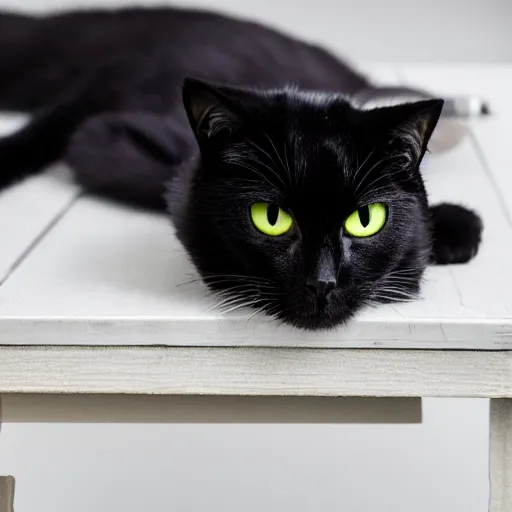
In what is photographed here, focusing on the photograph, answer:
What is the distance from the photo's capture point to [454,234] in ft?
3.24

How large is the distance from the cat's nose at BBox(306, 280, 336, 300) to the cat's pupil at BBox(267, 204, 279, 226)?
2.8 inches

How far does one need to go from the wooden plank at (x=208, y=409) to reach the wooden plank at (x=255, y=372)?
0.16 feet

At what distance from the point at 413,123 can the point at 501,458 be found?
32cm

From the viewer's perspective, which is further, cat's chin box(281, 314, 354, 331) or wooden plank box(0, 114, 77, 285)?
wooden plank box(0, 114, 77, 285)

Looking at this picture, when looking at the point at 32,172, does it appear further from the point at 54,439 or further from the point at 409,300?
the point at 409,300

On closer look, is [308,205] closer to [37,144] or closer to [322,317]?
[322,317]

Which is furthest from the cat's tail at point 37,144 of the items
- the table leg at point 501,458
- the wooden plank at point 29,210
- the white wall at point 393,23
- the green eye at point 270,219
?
the white wall at point 393,23

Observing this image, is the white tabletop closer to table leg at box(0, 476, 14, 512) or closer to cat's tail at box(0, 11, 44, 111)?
table leg at box(0, 476, 14, 512)

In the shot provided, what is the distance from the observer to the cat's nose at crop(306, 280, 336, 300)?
0.80 m

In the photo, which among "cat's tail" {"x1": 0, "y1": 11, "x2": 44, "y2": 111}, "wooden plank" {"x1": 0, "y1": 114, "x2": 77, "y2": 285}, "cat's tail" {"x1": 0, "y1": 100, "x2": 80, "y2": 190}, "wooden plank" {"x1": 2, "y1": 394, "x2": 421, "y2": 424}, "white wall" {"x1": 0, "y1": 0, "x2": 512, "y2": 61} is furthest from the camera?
"white wall" {"x1": 0, "y1": 0, "x2": 512, "y2": 61}

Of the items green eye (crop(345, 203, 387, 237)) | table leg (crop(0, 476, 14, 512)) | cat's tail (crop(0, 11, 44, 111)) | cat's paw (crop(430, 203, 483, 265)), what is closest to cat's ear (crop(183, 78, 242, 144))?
green eye (crop(345, 203, 387, 237))

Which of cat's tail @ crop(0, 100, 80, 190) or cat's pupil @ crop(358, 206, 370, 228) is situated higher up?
cat's tail @ crop(0, 100, 80, 190)

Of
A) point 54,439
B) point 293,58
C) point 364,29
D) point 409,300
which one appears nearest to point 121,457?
point 54,439

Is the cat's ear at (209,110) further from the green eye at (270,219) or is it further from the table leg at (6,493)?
the table leg at (6,493)
